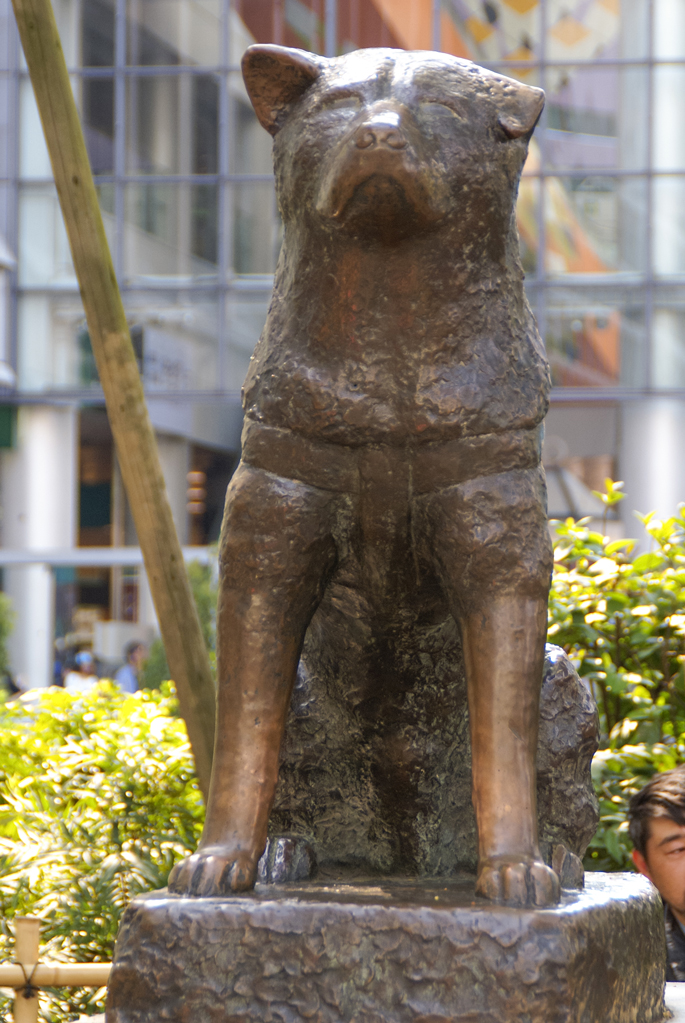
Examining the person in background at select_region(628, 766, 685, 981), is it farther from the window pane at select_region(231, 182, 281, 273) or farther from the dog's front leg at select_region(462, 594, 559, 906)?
the window pane at select_region(231, 182, 281, 273)

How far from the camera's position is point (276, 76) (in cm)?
184

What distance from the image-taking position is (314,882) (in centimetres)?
194

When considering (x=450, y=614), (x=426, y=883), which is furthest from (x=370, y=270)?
(x=426, y=883)

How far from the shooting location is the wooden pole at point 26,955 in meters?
2.68

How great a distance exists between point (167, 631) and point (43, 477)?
12.4 metres

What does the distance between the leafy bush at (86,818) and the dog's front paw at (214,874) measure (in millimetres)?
2013

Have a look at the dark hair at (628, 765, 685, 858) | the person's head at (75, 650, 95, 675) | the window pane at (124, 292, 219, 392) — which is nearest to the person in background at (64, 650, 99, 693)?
the person's head at (75, 650, 95, 675)

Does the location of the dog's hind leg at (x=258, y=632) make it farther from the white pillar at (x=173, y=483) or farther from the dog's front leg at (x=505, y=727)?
the white pillar at (x=173, y=483)

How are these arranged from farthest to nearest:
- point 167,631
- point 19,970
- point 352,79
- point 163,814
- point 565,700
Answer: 1. point 163,814
2. point 167,631
3. point 19,970
4. point 565,700
5. point 352,79

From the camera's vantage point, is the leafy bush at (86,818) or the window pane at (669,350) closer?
the leafy bush at (86,818)

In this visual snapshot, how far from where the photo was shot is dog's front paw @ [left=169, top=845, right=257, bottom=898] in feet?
5.74

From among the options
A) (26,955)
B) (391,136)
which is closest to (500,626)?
(391,136)

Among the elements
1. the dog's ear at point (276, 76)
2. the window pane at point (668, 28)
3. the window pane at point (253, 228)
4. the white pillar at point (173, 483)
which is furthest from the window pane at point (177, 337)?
the dog's ear at point (276, 76)

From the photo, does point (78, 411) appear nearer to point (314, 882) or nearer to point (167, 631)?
point (167, 631)
